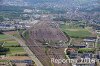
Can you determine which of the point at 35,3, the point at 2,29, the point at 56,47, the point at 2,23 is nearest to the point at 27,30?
the point at 2,29

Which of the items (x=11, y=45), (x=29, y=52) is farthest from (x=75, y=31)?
(x=29, y=52)

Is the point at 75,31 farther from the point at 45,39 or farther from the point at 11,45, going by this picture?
the point at 11,45

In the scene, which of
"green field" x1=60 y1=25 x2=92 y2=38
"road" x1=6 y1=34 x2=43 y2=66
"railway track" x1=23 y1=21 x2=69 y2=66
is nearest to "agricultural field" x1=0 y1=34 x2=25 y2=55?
"road" x1=6 y1=34 x2=43 y2=66

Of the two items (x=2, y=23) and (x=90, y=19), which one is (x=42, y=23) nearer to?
(x=2, y=23)

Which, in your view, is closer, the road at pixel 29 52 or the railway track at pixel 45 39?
the road at pixel 29 52

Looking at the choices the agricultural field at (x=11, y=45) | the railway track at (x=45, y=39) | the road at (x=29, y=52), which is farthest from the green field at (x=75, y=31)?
the agricultural field at (x=11, y=45)

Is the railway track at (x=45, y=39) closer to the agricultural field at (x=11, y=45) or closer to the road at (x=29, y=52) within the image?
the road at (x=29, y=52)

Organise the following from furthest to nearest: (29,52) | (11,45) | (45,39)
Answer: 1. (45,39)
2. (11,45)
3. (29,52)

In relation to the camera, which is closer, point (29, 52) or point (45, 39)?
point (29, 52)
